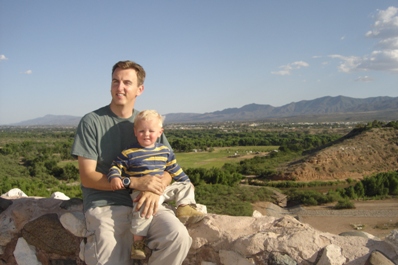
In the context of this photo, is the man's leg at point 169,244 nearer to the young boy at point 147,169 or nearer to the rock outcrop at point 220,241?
the young boy at point 147,169

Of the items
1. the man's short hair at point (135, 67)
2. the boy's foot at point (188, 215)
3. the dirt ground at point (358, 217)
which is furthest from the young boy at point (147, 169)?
the dirt ground at point (358, 217)

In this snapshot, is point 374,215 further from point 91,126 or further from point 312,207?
point 91,126

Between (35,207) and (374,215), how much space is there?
21.4 metres

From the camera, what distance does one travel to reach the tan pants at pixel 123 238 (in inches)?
109

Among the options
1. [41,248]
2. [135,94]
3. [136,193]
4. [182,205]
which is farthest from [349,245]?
[41,248]

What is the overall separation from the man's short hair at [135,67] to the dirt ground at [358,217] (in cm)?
1650

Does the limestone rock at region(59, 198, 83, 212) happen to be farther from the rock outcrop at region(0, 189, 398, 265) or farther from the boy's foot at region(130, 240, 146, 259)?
the boy's foot at region(130, 240, 146, 259)

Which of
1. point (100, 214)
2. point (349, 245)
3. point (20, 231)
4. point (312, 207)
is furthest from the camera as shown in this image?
point (312, 207)

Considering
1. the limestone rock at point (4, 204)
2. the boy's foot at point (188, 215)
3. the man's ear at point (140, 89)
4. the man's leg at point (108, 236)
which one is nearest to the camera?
the man's leg at point (108, 236)

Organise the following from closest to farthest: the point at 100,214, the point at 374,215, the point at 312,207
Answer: the point at 100,214 → the point at 374,215 → the point at 312,207

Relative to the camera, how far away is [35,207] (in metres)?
3.69

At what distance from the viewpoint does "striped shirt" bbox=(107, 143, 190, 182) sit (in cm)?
307

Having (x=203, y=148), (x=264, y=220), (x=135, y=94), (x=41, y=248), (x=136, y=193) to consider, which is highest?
(x=135, y=94)

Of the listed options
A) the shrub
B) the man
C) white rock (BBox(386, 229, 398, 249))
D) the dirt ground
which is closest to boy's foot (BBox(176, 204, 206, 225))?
the man
